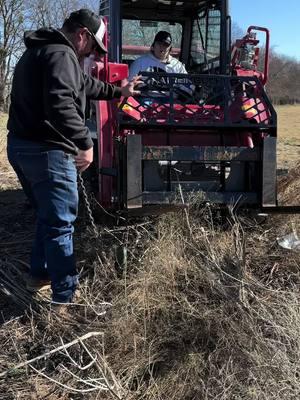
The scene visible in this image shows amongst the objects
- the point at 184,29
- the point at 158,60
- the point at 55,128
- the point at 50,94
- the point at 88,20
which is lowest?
the point at 55,128

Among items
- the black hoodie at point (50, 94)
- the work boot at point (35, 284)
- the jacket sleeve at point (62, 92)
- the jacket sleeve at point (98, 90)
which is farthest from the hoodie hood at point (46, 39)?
the work boot at point (35, 284)

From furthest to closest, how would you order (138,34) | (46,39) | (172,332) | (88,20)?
(138,34) → (88,20) → (46,39) → (172,332)

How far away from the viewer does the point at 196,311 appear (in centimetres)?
340

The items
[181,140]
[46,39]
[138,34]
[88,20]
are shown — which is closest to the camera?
[46,39]

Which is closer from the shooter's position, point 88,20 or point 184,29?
point 88,20

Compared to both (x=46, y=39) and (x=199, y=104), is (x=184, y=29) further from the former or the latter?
(x=46, y=39)

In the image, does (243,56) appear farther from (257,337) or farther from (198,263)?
(257,337)

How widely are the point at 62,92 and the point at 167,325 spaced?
1507 mm

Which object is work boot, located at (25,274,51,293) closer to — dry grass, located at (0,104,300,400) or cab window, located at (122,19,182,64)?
dry grass, located at (0,104,300,400)

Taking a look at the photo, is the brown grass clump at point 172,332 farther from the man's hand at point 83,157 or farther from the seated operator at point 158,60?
the seated operator at point 158,60

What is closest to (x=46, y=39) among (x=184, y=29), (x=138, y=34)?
(x=138, y=34)

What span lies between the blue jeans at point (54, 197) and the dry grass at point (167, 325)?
232mm

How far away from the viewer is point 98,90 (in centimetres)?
414

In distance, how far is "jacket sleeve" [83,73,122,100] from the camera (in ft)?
13.3
